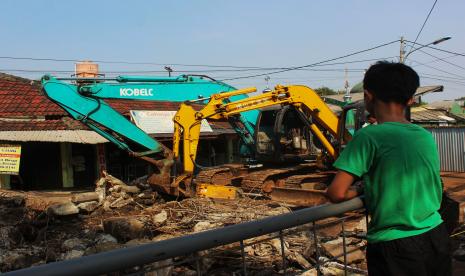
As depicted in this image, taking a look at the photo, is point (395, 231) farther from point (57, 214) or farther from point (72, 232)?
point (57, 214)

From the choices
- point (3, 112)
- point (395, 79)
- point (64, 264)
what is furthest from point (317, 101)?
point (3, 112)

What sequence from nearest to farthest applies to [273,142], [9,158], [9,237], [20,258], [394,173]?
[394,173], [20,258], [9,237], [273,142], [9,158]

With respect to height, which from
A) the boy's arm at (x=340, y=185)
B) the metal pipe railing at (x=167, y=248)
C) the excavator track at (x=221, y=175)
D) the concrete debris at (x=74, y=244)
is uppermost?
the boy's arm at (x=340, y=185)

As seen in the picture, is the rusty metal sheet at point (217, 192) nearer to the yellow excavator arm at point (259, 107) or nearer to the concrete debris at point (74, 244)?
the yellow excavator arm at point (259, 107)

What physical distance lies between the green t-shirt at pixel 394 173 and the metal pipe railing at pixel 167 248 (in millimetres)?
377

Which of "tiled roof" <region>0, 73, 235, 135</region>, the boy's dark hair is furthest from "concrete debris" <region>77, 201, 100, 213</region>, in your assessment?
the boy's dark hair

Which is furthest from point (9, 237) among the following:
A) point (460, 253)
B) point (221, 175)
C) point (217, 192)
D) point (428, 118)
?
point (428, 118)

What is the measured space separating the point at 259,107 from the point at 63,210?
202 inches

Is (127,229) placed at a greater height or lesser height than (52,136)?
lesser

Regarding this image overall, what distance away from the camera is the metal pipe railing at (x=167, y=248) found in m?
1.50

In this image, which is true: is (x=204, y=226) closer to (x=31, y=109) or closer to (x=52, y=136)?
(x=52, y=136)

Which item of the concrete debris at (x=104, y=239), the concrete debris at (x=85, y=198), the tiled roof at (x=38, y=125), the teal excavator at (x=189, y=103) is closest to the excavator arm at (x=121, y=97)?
the teal excavator at (x=189, y=103)

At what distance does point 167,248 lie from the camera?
1.74 metres

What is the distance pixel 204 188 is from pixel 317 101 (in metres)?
3.43
